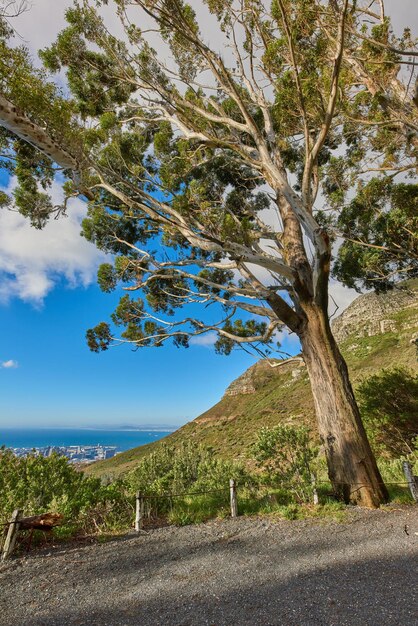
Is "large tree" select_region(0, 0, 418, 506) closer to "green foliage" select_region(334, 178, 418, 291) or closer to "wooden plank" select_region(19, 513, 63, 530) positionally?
"green foliage" select_region(334, 178, 418, 291)

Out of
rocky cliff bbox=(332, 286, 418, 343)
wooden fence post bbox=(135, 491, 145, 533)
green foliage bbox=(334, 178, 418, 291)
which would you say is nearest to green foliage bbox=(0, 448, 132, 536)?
wooden fence post bbox=(135, 491, 145, 533)

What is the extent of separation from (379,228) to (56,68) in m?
10.1

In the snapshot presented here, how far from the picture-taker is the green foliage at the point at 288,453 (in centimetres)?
675

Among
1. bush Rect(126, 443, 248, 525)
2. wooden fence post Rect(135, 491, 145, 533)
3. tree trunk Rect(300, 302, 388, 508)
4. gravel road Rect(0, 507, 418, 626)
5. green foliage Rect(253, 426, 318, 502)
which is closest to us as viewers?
gravel road Rect(0, 507, 418, 626)

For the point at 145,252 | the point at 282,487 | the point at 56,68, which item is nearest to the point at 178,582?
the point at 282,487

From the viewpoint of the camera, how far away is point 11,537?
4.50 metres

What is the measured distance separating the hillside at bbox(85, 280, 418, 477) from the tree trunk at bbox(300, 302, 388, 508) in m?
22.6

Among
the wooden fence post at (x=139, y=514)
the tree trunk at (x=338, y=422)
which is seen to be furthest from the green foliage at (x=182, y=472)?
the tree trunk at (x=338, y=422)

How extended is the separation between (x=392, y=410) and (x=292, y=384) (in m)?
36.4

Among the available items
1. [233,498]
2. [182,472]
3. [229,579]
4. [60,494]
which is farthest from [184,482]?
[229,579]

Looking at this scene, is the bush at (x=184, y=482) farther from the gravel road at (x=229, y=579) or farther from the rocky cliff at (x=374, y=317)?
the rocky cliff at (x=374, y=317)

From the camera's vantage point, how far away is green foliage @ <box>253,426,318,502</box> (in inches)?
266

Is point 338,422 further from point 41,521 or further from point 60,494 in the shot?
point 60,494

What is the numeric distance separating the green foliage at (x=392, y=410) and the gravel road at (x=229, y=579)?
25.6ft
